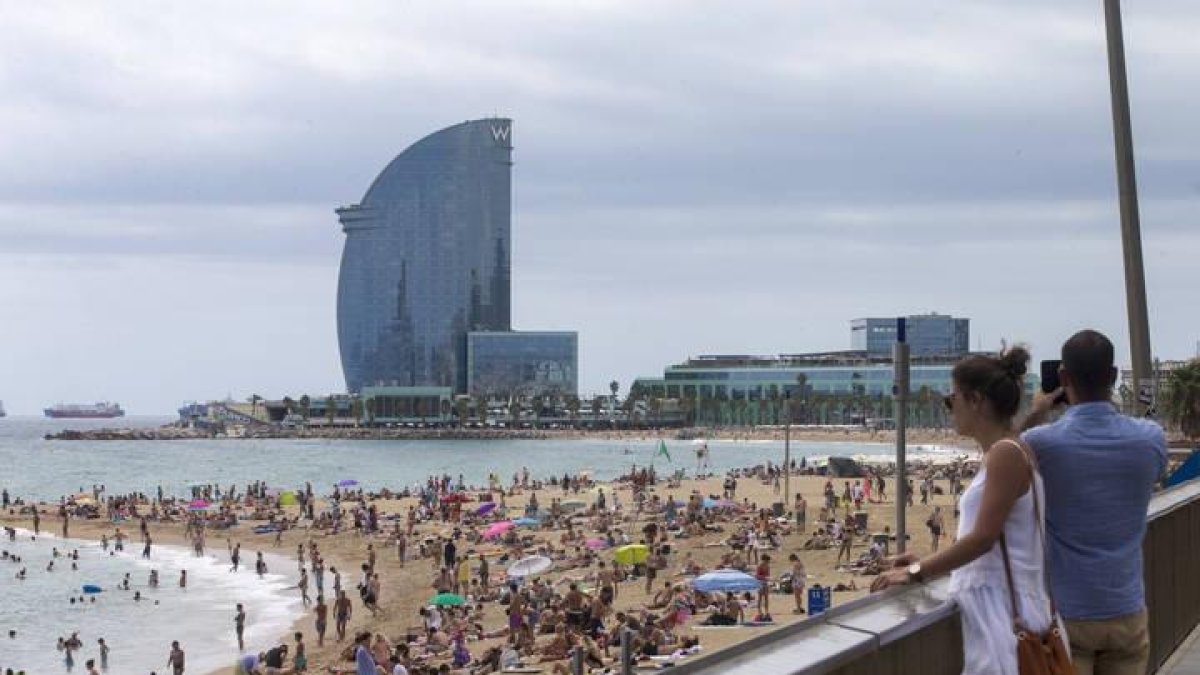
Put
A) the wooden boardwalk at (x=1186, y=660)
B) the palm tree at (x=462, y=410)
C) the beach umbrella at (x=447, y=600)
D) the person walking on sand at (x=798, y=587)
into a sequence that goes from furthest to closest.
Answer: the palm tree at (x=462, y=410)
the beach umbrella at (x=447, y=600)
the person walking on sand at (x=798, y=587)
the wooden boardwalk at (x=1186, y=660)

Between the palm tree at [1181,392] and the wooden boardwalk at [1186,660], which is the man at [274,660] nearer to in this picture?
the wooden boardwalk at [1186,660]

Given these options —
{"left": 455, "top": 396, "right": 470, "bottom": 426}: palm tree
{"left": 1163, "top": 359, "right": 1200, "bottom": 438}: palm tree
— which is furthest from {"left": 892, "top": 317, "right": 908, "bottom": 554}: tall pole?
{"left": 455, "top": 396, "right": 470, "bottom": 426}: palm tree

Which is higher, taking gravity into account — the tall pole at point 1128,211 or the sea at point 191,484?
the tall pole at point 1128,211

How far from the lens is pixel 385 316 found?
200 meters

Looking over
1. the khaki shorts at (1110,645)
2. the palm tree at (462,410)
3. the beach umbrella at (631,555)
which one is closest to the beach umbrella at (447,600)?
the beach umbrella at (631,555)

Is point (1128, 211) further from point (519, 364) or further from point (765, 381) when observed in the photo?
point (519, 364)

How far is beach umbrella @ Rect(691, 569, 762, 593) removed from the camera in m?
21.1

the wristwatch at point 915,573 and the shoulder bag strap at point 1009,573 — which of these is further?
the wristwatch at point 915,573

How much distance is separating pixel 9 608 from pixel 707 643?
70.9ft

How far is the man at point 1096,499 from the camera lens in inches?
149

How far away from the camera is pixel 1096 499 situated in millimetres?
3809

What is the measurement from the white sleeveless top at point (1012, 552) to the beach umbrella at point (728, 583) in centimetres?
1801

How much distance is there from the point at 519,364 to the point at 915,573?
632ft

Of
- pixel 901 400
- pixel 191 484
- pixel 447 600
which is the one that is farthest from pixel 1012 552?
pixel 191 484
